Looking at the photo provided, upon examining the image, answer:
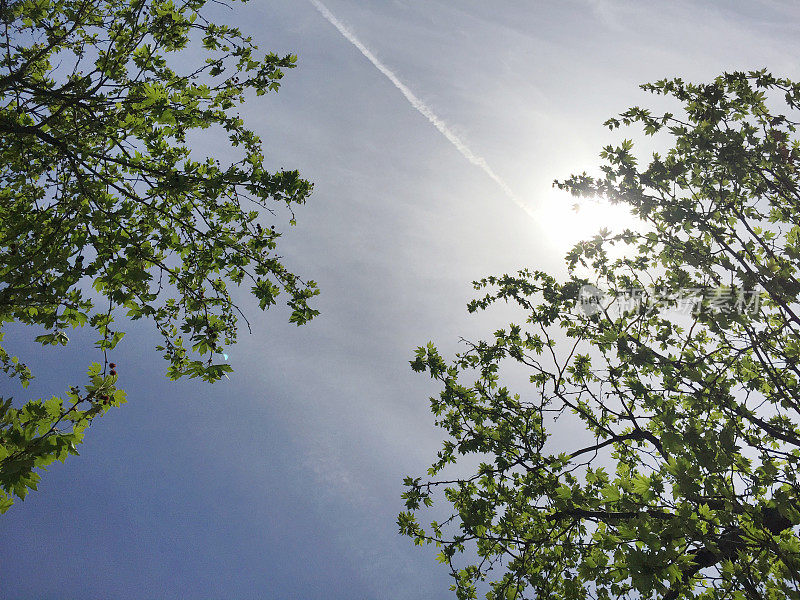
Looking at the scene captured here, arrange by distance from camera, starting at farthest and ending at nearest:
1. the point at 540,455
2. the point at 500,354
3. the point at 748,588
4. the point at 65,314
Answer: the point at 500,354 < the point at 540,455 < the point at 65,314 < the point at 748,588

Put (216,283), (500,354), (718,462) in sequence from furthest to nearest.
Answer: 1. (500,354)
2. (216,283)
3. (718,462)

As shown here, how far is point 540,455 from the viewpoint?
697cm

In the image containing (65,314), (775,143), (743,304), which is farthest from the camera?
(775,143)

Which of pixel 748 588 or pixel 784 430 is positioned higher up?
pixel 784 430

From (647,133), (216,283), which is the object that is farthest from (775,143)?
(216,283)

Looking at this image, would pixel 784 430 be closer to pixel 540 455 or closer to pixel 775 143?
pixel 540 455

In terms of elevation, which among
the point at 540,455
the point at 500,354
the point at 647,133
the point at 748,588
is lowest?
the point at 748,588

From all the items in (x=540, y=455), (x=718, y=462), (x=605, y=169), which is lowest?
(x=718, y=462)

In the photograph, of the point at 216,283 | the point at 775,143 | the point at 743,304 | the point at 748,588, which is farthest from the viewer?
the point at 216,283

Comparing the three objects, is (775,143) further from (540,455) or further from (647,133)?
(540,455)

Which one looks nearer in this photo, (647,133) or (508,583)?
(508,583)

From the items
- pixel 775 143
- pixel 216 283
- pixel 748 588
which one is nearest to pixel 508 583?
pixel 748 588

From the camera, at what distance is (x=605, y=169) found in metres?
7.31

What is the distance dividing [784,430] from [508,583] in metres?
5.17
